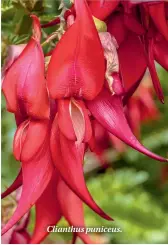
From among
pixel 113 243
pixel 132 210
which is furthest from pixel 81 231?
pixel 132 210

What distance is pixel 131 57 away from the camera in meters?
0.69

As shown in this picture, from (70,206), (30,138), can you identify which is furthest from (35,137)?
(70,206)

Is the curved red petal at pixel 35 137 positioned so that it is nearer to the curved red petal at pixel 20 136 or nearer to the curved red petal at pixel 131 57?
the curved red petal at pixel 20 136

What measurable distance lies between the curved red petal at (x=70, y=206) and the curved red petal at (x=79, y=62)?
116 millimetres

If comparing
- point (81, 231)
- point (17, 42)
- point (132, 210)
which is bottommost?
point (132, 210)

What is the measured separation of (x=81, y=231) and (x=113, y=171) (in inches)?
8.8

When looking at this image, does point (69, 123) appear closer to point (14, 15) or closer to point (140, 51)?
point (140, 51)

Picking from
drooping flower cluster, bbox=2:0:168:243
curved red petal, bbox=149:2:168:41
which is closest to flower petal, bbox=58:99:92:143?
drooping flower cluster, bbox=2:0:168:243

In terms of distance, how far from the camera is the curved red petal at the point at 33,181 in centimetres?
65

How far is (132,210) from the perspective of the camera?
1.04m

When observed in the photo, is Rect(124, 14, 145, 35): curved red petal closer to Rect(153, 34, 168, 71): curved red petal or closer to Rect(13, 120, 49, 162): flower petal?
Rect(153, 34, 168, 71): curved red petal

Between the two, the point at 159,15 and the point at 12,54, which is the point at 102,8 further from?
the point at 12,54

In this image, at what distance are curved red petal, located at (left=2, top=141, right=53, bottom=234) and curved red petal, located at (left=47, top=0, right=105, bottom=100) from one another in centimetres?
7

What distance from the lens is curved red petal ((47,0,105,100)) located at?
1.95ft
